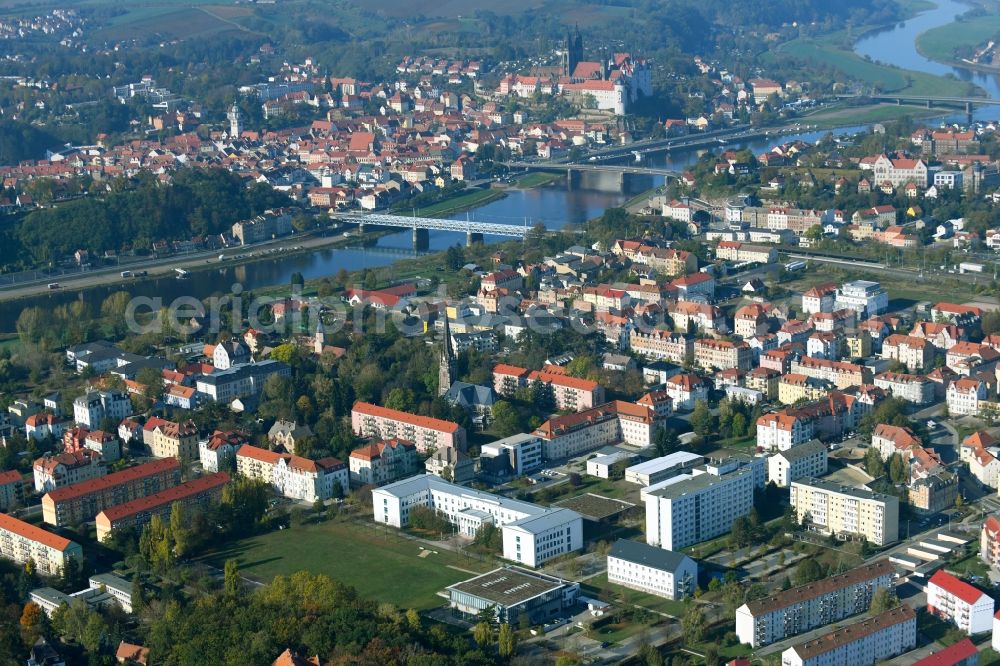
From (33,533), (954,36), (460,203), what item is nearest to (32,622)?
(33,533)

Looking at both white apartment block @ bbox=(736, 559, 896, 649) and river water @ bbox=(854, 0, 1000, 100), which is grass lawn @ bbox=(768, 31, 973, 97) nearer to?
river water @ bbox=(854, 0, 1000, 100)

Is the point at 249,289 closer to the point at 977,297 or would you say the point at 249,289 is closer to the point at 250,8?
the point at 977,297

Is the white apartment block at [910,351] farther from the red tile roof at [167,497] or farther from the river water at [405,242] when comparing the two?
the river water at [405,242]

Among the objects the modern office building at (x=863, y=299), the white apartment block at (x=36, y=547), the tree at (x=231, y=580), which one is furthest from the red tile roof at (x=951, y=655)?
the modern office building at (x=863, y=299)

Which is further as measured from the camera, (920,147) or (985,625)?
(920,147)

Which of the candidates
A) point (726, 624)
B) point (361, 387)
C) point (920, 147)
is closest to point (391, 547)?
point (726, 624)

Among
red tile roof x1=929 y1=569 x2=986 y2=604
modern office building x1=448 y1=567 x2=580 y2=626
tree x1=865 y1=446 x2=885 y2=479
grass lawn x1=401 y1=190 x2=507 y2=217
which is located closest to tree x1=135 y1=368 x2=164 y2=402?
modern office building x1=448 y1=567 x2=580 y2=626

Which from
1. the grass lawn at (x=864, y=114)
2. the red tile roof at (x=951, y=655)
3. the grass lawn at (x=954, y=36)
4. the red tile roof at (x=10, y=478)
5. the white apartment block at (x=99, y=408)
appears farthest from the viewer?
the grass lawn at (x=954, y=36)

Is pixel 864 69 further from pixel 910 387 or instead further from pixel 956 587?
pixel 956 587
